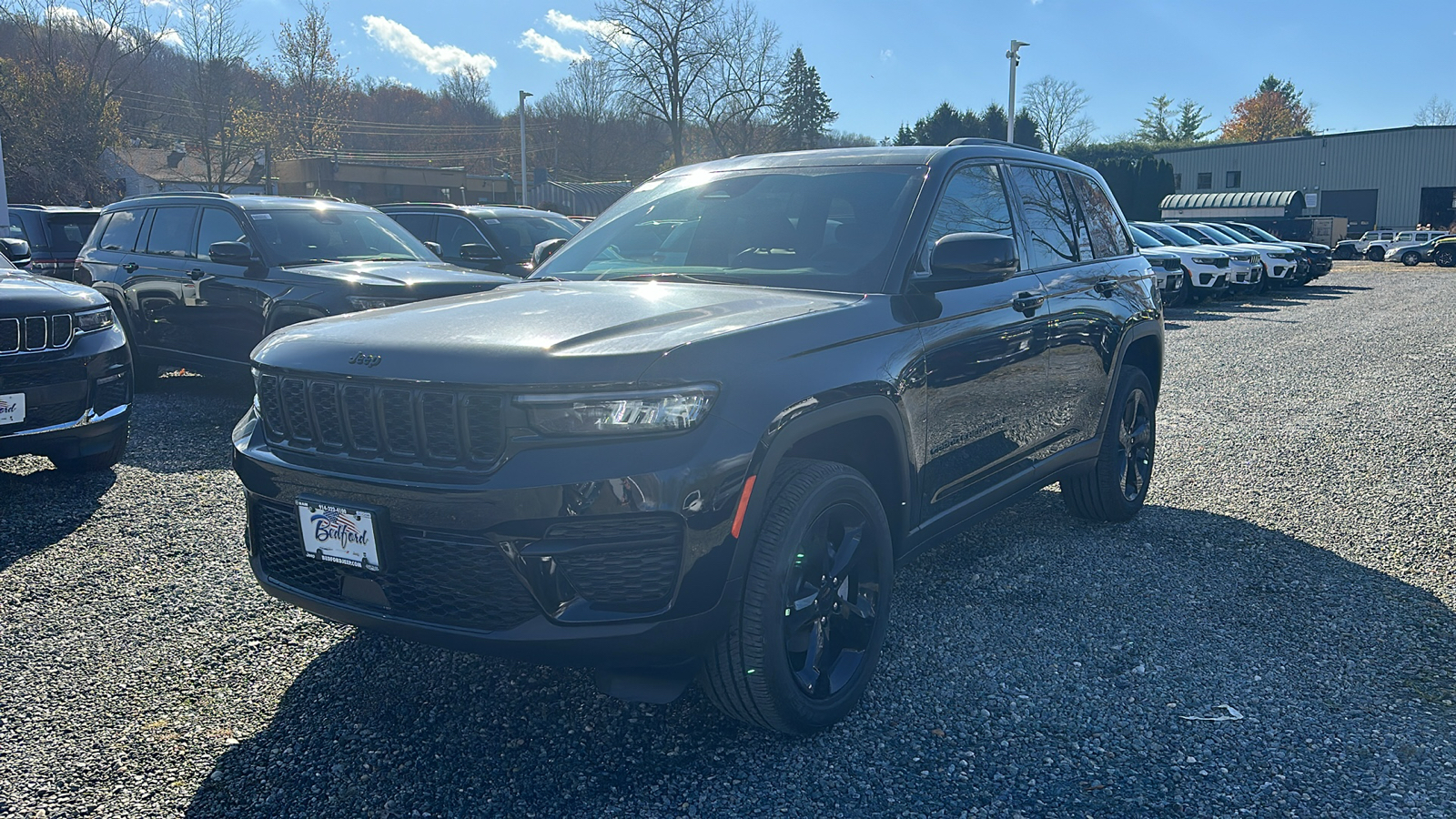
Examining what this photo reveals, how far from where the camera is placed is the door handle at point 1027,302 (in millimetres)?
4059

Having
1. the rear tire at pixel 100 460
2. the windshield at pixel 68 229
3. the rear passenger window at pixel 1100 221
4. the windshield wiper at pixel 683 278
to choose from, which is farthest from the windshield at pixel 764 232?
the windshield at pixel 68 229

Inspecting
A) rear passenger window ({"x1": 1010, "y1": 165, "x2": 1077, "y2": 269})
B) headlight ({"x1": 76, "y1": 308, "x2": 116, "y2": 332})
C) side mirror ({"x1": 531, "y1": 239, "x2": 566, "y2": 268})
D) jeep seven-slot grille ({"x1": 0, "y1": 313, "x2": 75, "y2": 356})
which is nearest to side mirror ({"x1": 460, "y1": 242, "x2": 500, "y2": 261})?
headlight ({"x1": 76, "y1": 308, "x2": 116, "y2": 332})

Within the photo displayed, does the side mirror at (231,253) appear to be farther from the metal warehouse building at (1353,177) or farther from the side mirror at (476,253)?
the metal warehouse building at (1353,177)

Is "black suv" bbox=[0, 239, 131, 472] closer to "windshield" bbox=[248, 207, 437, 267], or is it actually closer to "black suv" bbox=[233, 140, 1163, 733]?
"windshield" bbox=[248, 207, 437, 267]

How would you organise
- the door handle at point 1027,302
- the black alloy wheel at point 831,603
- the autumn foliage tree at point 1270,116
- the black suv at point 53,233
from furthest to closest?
the autumn foliage tree at point 1270,116, the black suv at point 53,233, the door handle at point 1027,302, the black alloy wheel at point 831,603

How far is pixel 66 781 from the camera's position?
2.81 m

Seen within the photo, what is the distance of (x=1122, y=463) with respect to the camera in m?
5.23

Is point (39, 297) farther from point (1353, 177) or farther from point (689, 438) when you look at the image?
point (1353, 177)

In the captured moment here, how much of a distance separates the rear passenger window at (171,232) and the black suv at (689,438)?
19.5ft

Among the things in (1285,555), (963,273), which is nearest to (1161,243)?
(1285,555)

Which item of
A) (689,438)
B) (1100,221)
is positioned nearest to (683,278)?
(689,438)

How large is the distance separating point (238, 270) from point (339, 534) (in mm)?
6187

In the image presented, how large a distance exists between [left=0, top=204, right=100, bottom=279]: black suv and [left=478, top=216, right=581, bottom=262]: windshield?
206 inches

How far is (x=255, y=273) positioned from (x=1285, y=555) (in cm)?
720
